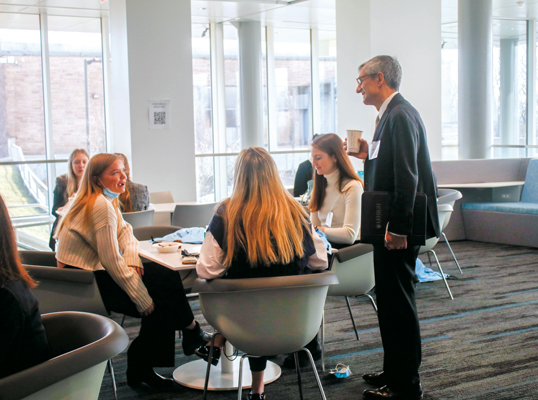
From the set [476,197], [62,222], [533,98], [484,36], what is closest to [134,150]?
[62,222]

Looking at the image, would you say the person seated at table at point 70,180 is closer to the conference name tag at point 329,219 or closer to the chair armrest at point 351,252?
the conference name tag at point 329,219

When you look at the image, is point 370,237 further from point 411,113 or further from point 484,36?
point 484,36

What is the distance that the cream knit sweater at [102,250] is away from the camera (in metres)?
2.88

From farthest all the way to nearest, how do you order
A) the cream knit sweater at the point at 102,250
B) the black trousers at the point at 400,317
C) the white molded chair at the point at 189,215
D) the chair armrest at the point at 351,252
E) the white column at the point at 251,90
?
the white column at the point at 251,90 < the white molded chair at the point at 189,215 < the chair armrest at the point at 351,252 < the cream knit sweater at the point at 102,250 < the black trousers at the point at 400,317

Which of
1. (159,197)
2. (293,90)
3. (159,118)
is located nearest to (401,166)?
(159,197)

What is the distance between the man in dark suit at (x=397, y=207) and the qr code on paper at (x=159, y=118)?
458 centimetres

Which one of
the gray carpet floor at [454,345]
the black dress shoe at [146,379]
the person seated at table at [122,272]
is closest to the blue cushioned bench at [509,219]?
the gray carpet floor at [454,345]

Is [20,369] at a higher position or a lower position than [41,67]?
lower

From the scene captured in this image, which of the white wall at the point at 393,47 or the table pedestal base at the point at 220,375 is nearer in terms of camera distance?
the table pedestal base at the point at 220,375

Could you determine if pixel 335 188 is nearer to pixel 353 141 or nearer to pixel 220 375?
pixel 353 141

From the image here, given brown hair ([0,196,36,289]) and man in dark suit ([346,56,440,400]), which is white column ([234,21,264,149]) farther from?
brown hair ([0,196,36,289])

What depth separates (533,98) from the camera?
11.8 m

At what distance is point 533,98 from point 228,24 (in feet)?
22.0

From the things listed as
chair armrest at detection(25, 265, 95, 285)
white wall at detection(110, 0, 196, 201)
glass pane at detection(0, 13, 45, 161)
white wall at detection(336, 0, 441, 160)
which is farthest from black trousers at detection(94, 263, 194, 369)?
glass pane at detection(0, 13, 45, 161)
